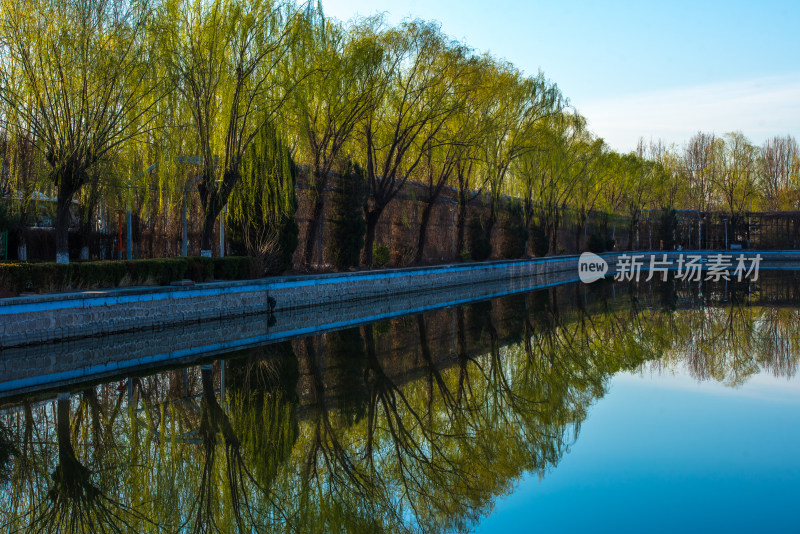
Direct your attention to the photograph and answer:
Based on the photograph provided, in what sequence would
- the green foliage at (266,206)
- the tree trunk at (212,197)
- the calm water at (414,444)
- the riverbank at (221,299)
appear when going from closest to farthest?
the calm water at (414,444)
the riverbank at (221,299)
the tree trunk at (212,197)
the green foliage at (266,206)

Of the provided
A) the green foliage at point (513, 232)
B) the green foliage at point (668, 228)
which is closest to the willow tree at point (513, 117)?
the green foliage at point (513, 232)

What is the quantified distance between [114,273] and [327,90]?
5791 mm

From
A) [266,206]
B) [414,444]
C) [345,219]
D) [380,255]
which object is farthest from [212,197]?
[414,444]

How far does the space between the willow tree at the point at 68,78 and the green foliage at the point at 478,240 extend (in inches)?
535

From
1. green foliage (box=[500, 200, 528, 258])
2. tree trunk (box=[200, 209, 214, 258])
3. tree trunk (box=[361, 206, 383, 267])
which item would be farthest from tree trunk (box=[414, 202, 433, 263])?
tree trunk (box=[200, 209, 214, 258])

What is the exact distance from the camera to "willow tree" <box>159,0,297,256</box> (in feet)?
36.9

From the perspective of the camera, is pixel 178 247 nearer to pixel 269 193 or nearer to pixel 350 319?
pixel 269 193

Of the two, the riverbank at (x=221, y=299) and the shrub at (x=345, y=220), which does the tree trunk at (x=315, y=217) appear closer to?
the shrub at (x=345, y=220)

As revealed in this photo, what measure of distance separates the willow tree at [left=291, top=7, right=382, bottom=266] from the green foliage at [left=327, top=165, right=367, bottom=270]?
0.37 meters

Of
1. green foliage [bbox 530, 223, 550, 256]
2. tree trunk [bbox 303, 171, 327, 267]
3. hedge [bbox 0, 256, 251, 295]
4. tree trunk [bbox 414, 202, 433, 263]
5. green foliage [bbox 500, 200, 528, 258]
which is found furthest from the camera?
green foliage [bbox 530, 223, 550, 256]

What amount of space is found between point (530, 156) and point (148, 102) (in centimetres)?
1480

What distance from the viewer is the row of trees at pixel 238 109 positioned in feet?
31.7

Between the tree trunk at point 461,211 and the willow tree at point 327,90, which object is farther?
the tree trunk at point 461,211

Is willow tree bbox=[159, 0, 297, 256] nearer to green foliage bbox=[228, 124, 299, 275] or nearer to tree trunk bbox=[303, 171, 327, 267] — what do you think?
green foliage bbox=[228, 124, 299, 275]
